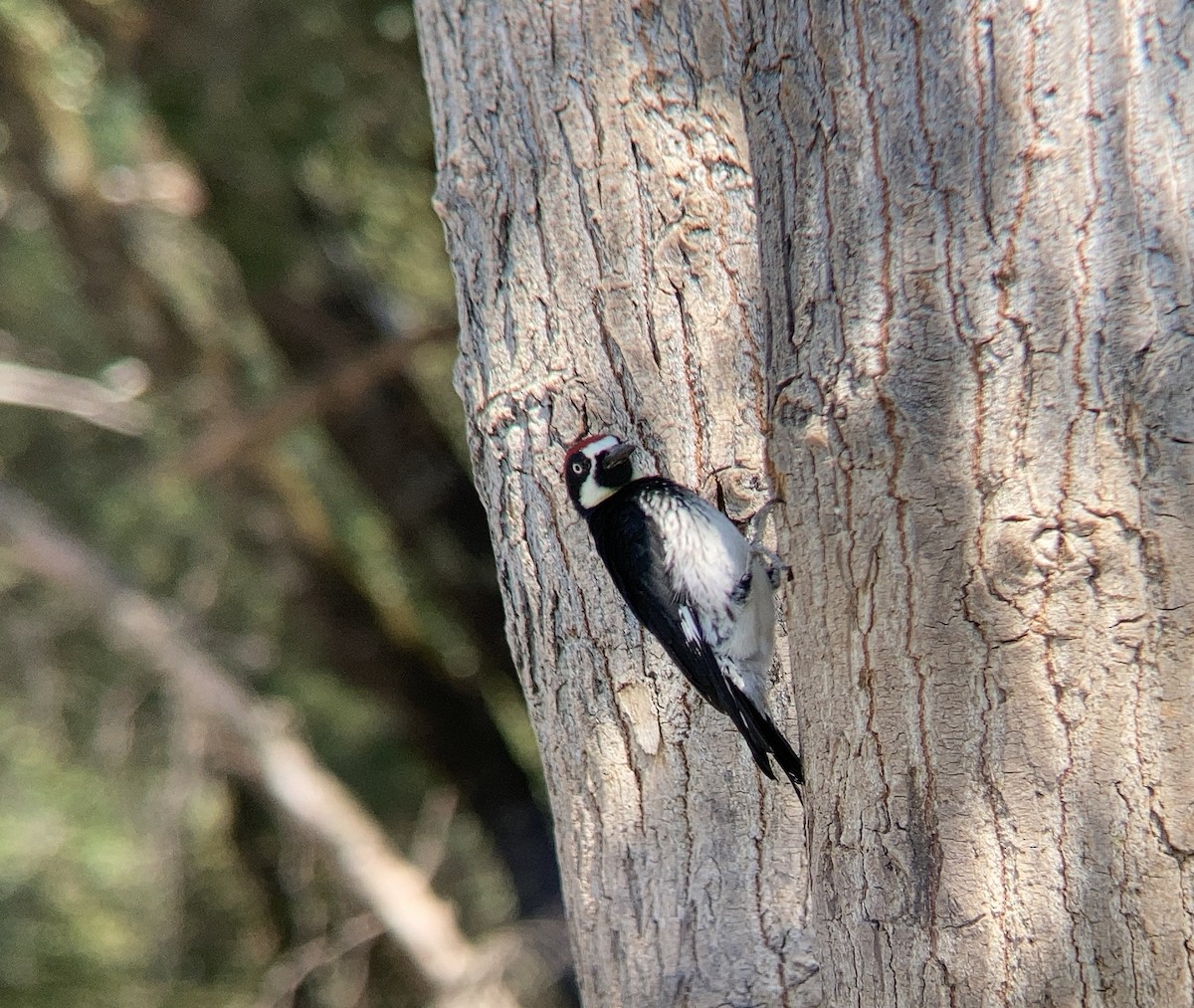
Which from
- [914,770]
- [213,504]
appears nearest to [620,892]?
[914,770]

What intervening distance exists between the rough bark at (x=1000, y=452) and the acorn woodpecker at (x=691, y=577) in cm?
57

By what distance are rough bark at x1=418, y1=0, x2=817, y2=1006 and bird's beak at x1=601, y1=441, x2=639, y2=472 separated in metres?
0.03

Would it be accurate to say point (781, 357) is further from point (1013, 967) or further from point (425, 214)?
point (425, 214)

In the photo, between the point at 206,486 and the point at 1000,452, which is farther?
the point at 206,486

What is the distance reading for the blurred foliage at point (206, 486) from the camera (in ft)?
17.2

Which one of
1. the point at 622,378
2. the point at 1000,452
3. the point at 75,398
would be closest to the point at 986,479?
the point at 1000,452

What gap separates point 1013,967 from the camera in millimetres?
1735

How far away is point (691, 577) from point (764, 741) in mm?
561

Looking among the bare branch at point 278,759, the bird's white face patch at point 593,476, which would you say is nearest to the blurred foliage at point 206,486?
the bare branch at point 278,759

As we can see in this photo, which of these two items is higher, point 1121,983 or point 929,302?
point 929,302

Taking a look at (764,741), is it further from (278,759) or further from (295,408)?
(278,759)

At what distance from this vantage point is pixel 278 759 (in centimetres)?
685

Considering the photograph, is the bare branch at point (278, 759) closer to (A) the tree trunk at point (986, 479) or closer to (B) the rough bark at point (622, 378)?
(B) the rough bark at point (622, 378)

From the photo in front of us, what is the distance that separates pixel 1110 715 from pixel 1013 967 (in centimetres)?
43
